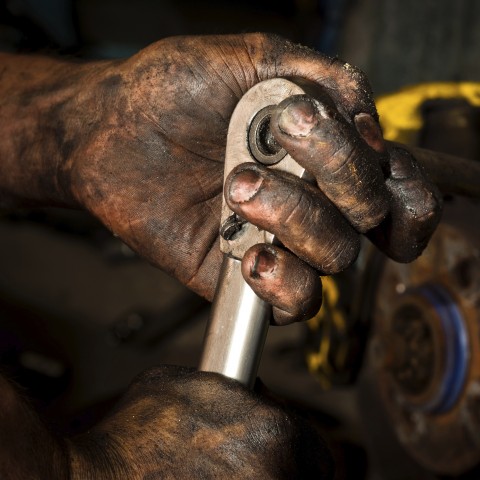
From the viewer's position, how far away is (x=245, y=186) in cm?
61

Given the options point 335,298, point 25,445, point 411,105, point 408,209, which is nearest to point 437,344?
point 335,298

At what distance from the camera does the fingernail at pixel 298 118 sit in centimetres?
58

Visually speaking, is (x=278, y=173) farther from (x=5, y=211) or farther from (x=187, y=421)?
(x=5, y=211)

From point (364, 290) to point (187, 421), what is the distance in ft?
3.11

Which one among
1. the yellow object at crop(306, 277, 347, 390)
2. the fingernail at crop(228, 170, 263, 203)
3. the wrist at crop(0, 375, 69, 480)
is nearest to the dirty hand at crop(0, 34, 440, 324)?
the fingernail at crop(228, 170, 263, 203)

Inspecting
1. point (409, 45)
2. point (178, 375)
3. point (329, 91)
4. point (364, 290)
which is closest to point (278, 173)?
point (329, 91)

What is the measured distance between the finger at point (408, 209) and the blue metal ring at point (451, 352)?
0.58 metres

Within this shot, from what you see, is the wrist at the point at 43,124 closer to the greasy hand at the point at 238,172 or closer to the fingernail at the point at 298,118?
the greasy hand at the point at 238,172

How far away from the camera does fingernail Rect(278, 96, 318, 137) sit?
1.91ft

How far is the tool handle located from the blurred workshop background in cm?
66

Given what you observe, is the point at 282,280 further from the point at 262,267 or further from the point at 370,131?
the point at 370,131

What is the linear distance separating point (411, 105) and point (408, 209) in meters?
0.71

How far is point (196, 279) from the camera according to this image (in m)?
0.90

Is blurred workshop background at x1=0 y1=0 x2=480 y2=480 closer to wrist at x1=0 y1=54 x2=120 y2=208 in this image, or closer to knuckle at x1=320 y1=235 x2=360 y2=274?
wrist at x1=0 y1=54 x2=120 y2=208
